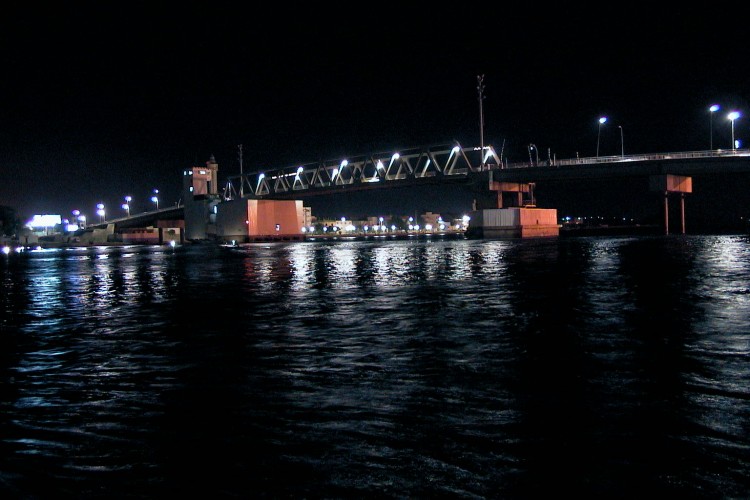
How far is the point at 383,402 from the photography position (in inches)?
358

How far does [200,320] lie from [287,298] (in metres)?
6.37

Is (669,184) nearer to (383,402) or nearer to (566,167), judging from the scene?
(566,167)

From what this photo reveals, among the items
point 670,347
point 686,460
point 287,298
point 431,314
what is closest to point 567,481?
point 686,460

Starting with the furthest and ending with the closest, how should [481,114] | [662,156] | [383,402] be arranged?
[481,114] < [662,156] < [383,402]

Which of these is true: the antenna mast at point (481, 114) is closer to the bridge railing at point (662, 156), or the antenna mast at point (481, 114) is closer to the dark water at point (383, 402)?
the bridge railing at point (662, 156)

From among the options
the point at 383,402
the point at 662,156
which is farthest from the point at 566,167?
the point at 383,402

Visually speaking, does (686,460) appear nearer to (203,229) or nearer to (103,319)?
(103,319)

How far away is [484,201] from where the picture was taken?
126438mm

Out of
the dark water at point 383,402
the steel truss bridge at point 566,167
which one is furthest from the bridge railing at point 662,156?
the dark water at point 383,402

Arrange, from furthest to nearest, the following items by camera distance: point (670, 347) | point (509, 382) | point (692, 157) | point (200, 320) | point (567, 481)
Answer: point (692, 157) < point (200, 320) < point (670, 347) < point (509, 382) < point (567, 481)

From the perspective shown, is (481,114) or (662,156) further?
(481,114)

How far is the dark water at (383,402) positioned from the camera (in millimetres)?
6328

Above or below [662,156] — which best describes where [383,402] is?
below

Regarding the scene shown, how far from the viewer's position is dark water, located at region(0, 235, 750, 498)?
6.33 m
